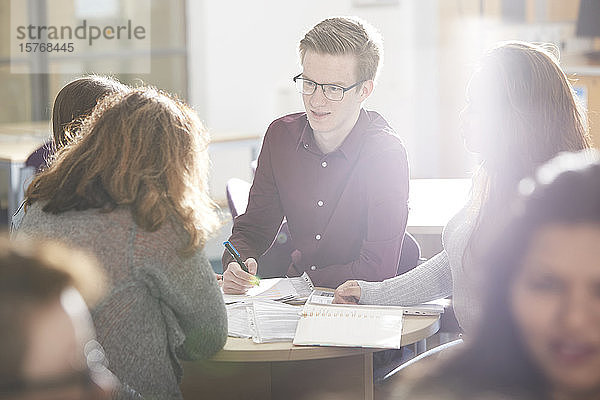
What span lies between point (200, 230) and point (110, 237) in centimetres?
17

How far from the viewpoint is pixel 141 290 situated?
1.76m

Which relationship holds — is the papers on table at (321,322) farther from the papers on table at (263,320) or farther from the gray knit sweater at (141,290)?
the gray knit sweater at (141,290)

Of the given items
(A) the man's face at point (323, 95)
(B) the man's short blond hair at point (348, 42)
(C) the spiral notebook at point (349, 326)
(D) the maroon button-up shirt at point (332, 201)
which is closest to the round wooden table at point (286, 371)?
(C) the spiral notebook at point (349, 326)

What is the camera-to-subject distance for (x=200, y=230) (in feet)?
5.78

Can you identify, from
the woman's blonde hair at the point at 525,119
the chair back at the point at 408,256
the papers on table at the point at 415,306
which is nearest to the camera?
the woman's blonde hair at the point at 525,119

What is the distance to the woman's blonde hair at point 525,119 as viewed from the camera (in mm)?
1920

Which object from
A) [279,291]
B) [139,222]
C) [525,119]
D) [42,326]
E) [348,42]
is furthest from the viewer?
[348,42]

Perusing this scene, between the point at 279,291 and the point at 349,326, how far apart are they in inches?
16.0

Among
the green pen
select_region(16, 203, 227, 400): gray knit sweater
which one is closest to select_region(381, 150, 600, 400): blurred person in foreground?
select_region(16, 203, 227, 400): gray knit sweater

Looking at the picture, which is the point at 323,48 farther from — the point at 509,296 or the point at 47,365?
the point at 47,365

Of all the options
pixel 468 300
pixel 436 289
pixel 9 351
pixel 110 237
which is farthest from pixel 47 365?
pixel 436 289

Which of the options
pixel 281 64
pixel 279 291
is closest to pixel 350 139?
pixel 279 291

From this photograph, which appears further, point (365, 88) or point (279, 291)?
Result: point (365, 88)

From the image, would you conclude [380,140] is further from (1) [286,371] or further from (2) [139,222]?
(2) [139,222]
